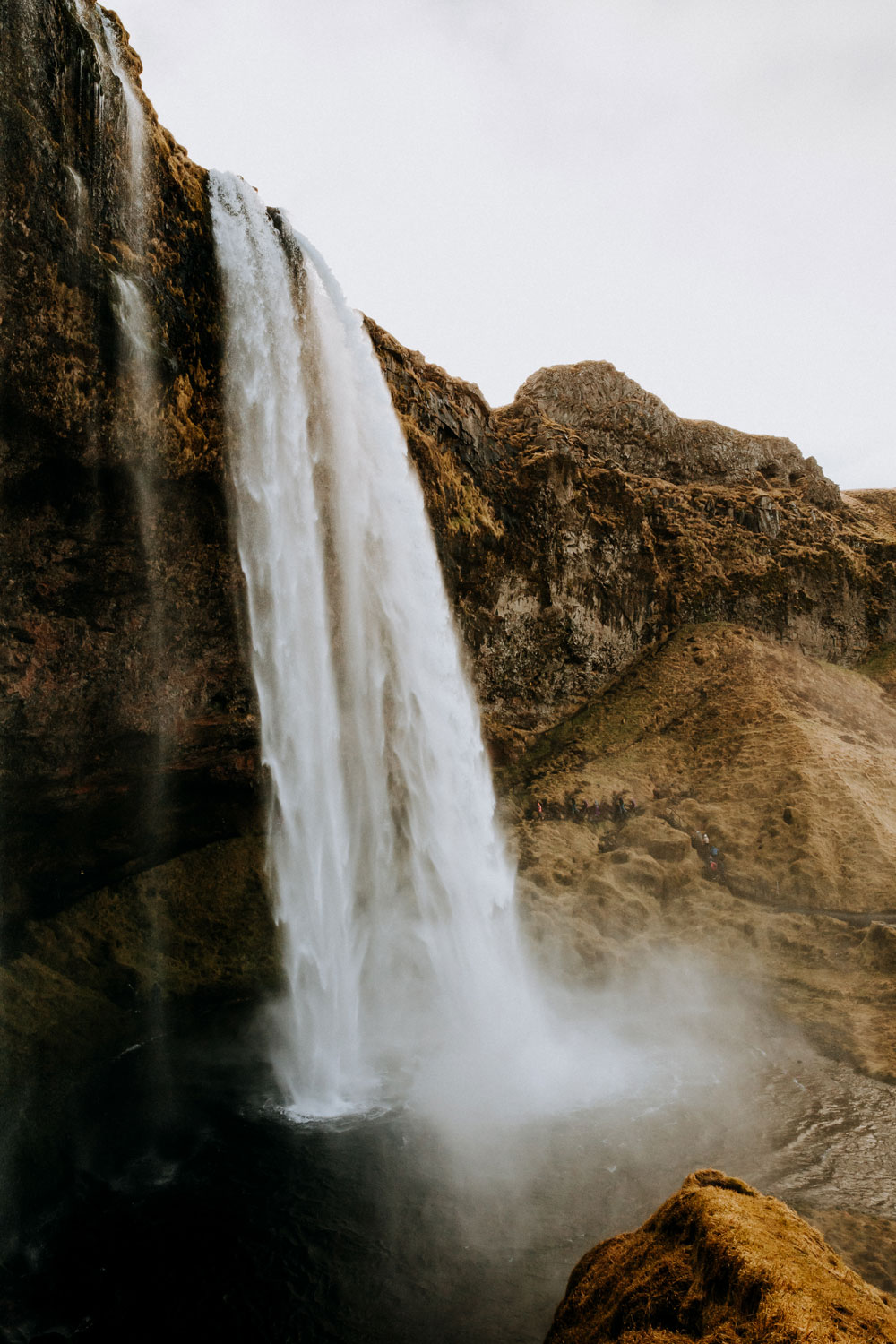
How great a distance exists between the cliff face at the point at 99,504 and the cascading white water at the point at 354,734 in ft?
3.42

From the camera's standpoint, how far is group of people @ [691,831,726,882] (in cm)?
2017

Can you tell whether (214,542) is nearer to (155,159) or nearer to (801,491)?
(155,159)

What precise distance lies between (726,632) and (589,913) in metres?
14.9

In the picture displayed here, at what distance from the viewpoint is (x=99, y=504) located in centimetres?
1309

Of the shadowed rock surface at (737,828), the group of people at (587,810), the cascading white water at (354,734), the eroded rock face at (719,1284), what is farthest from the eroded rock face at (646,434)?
the eroded rock face at (719,1284)

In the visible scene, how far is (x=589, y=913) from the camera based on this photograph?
18969 millimetres

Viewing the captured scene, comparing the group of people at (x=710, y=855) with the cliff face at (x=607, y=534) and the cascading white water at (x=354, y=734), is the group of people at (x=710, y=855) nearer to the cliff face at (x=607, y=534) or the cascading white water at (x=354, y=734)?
the cascading white water at (x=354, y=734)

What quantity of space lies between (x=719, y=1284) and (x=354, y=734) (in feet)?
44.4

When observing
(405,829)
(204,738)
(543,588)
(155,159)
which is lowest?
(405,829)

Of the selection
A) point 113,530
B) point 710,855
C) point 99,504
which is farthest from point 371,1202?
point 710,855

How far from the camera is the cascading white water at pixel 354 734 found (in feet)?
46.5

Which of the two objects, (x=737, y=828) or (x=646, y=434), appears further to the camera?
(x=646, y=434)

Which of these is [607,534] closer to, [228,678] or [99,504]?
[228,678]

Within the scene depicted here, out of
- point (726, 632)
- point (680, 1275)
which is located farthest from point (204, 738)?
point (726, 632)
